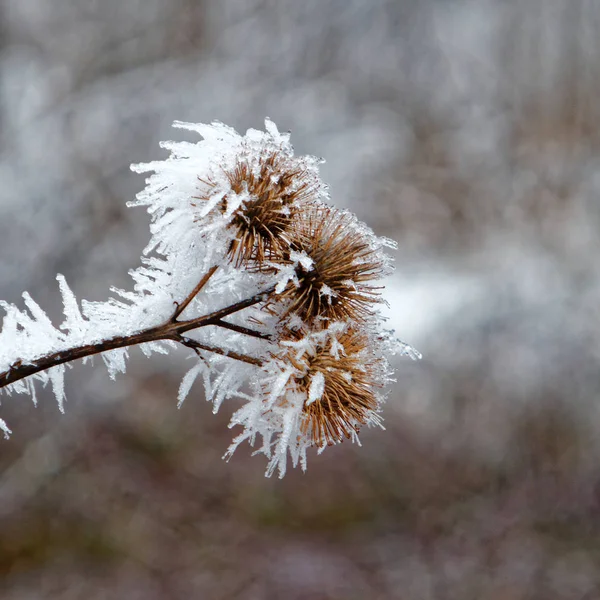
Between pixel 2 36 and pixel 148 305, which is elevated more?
pixel 2 36

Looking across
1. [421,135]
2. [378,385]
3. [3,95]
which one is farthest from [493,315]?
[378,385]

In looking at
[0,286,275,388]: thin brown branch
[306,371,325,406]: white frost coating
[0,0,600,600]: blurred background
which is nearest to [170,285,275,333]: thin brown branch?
[0,286,275,388]: thin brown branch

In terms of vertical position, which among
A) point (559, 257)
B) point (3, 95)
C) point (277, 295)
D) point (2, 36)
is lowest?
point (277, 295)

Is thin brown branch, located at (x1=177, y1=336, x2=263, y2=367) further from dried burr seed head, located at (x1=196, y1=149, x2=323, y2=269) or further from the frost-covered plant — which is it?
dried burr seed head, located at (x1=196, y1=149, x2=323, y2=269)

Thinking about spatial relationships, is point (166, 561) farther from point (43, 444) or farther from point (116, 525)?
point (43, 444)

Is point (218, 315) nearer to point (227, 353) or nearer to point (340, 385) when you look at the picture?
point (227, 353)

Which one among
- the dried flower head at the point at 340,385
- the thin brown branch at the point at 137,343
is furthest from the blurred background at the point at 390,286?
the thin brown branch at the point at 137,343
